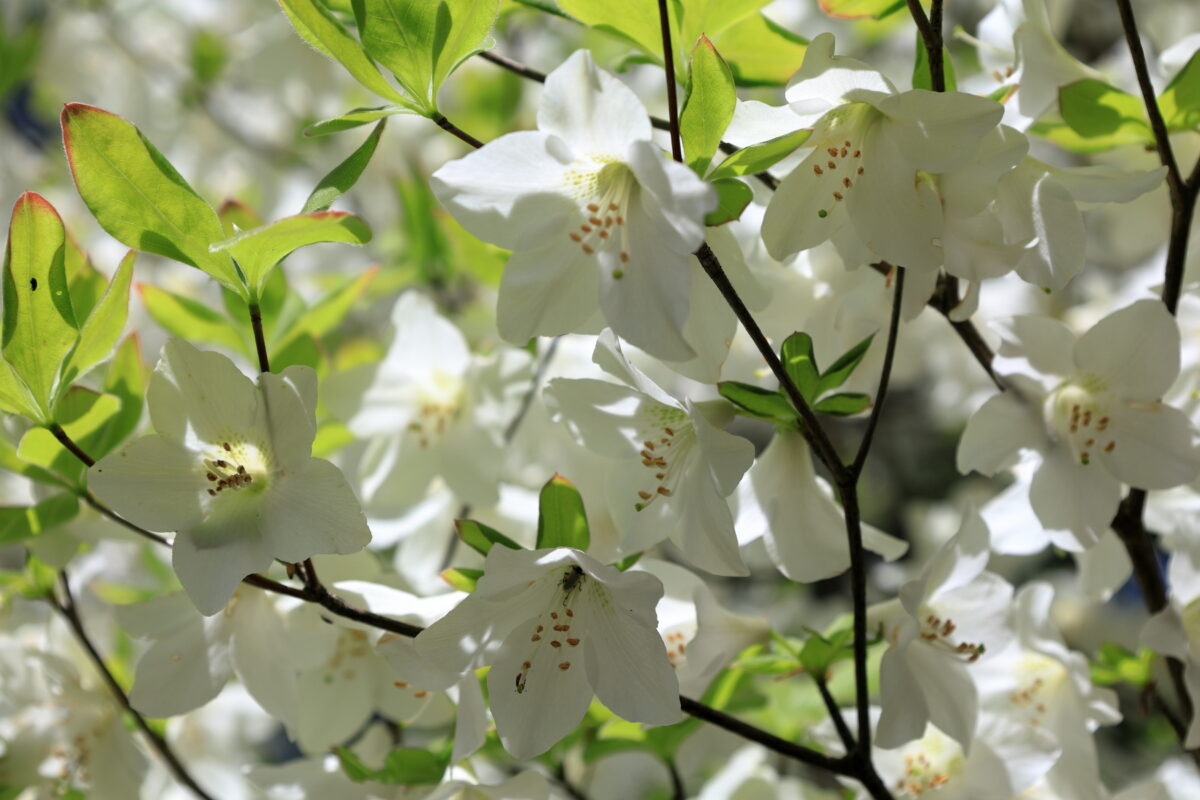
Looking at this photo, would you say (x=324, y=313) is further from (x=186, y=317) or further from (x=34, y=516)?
(x=34, y=516)

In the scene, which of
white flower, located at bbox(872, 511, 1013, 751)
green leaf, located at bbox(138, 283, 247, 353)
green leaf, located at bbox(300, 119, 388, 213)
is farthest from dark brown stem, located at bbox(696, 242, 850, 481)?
green leaf, located at bbox(138, 283, 247, 353)

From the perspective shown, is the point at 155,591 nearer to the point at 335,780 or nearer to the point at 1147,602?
the point at 335,780

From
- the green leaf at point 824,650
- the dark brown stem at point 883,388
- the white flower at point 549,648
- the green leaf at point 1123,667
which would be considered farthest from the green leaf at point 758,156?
the green leaf at point 1123,667

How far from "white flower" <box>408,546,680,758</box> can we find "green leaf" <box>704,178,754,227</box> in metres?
0.21

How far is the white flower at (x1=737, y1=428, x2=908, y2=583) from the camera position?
77 cm

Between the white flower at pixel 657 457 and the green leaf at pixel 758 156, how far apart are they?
12 cm

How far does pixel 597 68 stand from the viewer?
577 mm

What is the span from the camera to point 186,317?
41.6 inches

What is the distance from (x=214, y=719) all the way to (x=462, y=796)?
0.93m

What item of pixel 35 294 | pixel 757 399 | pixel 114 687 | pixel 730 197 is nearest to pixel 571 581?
pixel 757 399

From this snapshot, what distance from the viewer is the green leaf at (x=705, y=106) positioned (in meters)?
0.58

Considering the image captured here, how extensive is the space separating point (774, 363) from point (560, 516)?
0.57ft

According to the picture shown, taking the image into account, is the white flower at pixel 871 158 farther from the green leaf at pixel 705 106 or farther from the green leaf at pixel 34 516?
the green leaf at pixel 34 516

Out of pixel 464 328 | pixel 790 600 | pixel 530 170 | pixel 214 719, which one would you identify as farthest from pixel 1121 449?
pixel 790 600
